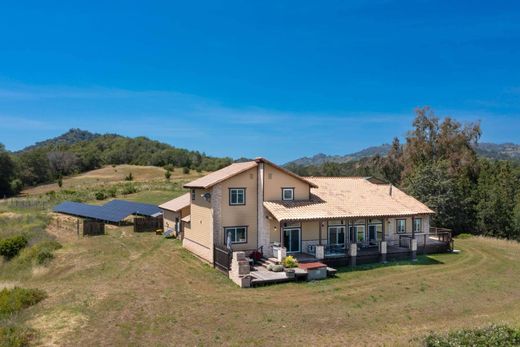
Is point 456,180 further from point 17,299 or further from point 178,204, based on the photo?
point 17,299

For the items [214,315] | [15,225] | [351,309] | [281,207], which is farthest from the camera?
[15,225]

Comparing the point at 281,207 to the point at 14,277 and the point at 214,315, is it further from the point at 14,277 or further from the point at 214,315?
the point at 14,277

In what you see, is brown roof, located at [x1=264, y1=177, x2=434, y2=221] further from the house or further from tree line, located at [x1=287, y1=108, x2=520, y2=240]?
tree line, located at [x1=287, y1=108, x2=520, y2=240]

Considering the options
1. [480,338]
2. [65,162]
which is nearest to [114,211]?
[480,338]

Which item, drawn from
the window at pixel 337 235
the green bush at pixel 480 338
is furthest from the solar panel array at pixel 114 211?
the green bush at pixel 480 338

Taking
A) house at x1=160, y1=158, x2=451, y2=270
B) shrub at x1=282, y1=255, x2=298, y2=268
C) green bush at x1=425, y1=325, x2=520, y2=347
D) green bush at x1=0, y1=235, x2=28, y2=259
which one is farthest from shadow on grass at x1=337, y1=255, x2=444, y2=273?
green bush at x1=0, y1=235, x2=28, y2=259

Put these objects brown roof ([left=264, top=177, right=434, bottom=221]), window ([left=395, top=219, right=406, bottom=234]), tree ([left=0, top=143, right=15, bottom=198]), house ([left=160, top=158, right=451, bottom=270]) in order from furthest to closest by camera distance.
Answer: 1. tree ([left=0, top=143, right=15, bottom=198])
2. window ([left=395, top=219, right=406, bottom=234])
3. brown roof ([left=264, top=177, right=434, bottom=221])
4. house ([left=160, top=158, right=451, bottom=270])

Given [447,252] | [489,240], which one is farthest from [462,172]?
[447,252]
